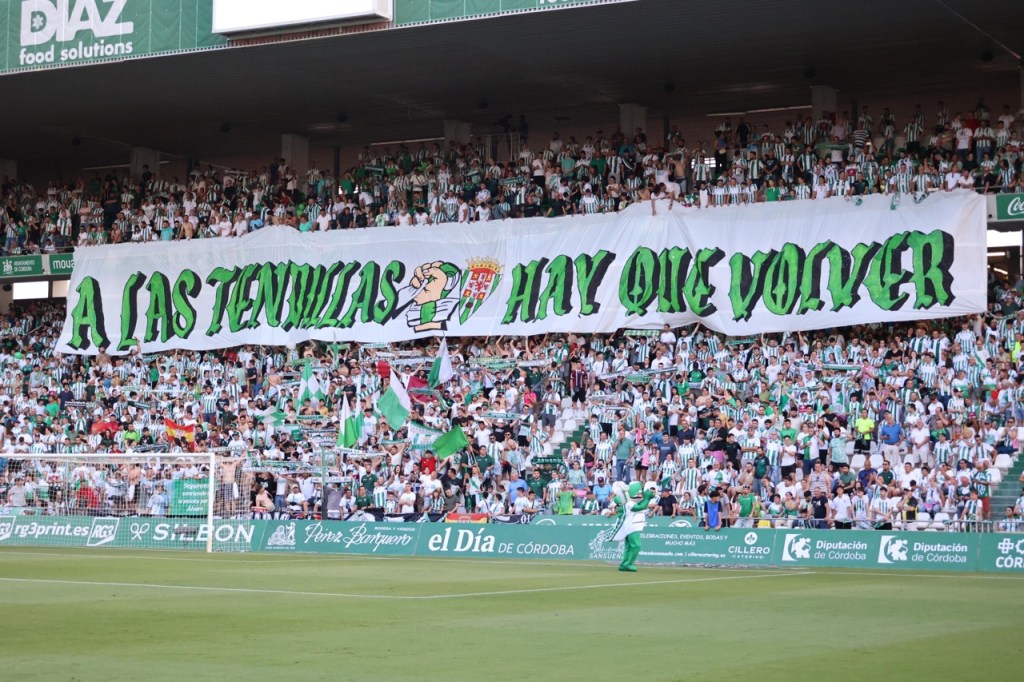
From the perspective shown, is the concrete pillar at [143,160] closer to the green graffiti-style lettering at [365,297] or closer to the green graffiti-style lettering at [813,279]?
the green graffiti-style lettering at [365,297]

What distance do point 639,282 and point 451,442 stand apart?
26.9 feet

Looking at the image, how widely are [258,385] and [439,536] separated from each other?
1308 centimetres

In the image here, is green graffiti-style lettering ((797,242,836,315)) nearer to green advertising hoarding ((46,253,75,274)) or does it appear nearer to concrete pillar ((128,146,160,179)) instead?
green advertising hoarding ((46,253,75,274))

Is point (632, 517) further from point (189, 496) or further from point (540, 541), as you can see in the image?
point (189, 496)

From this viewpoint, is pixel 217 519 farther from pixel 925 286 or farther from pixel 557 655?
pixel 557 655

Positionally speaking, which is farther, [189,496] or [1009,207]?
[1009,207]

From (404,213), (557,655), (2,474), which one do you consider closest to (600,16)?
(404,213)

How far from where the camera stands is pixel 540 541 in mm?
31344

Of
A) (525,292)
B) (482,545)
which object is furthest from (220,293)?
(482,545)

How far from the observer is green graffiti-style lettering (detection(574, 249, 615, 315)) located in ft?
133

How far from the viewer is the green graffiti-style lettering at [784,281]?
37.9 meters

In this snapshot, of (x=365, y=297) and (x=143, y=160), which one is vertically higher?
(x=143, y=160)

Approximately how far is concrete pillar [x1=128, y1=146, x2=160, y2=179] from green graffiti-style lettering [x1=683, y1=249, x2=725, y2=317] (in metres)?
24.8

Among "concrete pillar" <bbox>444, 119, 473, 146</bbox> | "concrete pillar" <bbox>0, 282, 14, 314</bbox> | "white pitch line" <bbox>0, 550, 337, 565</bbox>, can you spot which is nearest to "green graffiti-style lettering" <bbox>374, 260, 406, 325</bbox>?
"concrete pillar" <bbox>444, 119, 473, 146</bbox>
